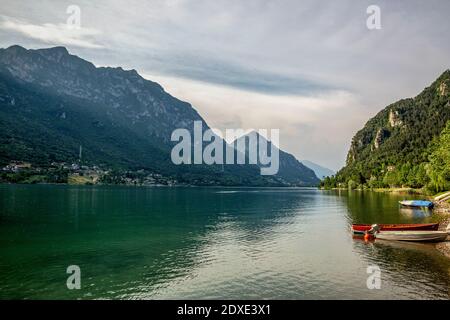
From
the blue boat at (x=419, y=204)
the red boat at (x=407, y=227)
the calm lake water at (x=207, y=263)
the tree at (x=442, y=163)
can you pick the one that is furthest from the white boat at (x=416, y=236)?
the blue boat at (x=419, y=204)

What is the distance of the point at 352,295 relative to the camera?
29969 mm

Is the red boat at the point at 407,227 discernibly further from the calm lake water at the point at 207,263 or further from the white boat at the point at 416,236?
the calm lake water at the point at 207,263

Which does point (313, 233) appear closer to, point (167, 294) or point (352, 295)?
point (352, 295)

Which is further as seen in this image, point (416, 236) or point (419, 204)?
point (419, 204)

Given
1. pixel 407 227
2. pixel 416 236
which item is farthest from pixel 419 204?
pixel 416 236

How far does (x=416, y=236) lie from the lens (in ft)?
174

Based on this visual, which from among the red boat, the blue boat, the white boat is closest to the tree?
the blue boat

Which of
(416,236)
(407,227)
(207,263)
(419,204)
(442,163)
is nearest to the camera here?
(207,263)

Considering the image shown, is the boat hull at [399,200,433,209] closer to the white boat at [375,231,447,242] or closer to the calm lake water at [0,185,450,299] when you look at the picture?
the calm lake water at [0,185,450,299]

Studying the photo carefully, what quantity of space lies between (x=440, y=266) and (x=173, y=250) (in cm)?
3204

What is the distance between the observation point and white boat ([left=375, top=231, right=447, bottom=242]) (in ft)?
172

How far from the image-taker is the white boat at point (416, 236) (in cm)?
5231

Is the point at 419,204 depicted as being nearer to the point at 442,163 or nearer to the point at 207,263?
the point at 442,163
